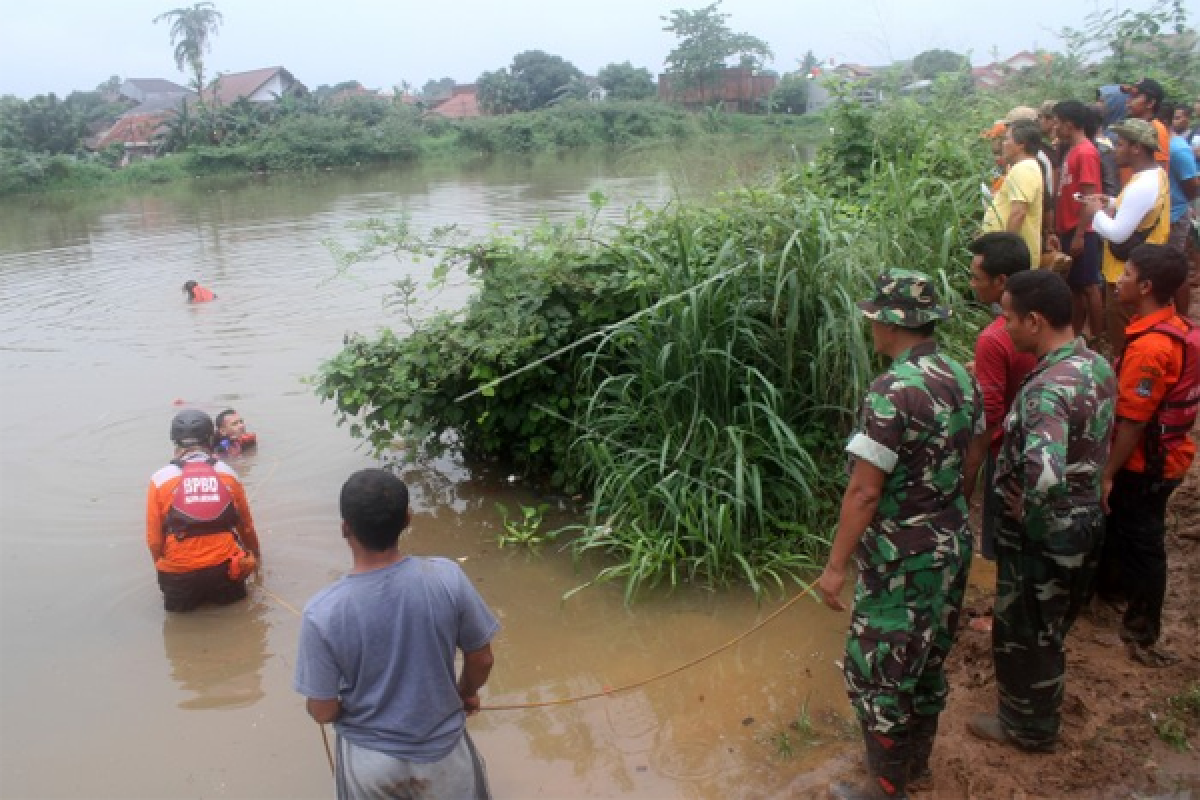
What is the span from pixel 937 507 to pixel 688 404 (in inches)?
89.4

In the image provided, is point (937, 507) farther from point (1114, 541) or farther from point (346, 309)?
point (346, 309)

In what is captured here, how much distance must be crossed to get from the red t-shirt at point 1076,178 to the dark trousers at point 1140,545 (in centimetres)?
259

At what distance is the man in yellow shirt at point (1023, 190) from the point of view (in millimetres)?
5363

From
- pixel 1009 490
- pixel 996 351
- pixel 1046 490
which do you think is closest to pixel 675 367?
pixel 996 351

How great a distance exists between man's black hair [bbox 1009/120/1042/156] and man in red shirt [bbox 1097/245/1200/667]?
7.81 ft

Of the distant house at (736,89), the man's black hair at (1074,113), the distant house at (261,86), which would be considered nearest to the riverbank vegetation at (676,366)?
the man's black hair at (1074,113)

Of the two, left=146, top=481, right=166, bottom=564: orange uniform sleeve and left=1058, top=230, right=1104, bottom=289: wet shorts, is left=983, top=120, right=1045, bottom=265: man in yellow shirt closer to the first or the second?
left=1058, top=230, right=1104, bottom=289: wet shorts

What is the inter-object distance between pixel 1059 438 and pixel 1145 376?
2.37ft

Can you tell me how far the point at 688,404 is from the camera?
4961 millimetres

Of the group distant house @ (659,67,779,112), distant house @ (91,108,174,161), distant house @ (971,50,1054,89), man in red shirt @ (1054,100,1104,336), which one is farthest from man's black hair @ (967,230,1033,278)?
distant house @ (91,108,174,161)

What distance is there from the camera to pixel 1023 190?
537 centimetres

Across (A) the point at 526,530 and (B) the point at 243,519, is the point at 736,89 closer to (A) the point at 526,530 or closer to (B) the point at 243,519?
(A) the point at 526,530

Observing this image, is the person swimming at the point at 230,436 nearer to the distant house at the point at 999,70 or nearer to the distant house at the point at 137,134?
the distant house at the point at 999,70

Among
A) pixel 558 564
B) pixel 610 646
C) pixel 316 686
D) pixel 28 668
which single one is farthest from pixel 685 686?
pixel 28 668
